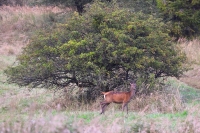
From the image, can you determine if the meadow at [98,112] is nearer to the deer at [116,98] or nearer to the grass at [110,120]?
the grass at [110,120]

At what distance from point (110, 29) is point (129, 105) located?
7.28 feet

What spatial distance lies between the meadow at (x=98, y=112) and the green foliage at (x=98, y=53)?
0.67 m

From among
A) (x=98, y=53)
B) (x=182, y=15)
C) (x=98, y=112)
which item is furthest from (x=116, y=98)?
(x=182, y=15)

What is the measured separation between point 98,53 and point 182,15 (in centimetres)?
1372

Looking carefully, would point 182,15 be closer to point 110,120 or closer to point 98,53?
point 98,53

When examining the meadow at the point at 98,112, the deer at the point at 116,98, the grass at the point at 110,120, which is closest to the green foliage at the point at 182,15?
A: the meadow at the point at 98,112

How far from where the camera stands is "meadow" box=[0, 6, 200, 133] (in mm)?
7254

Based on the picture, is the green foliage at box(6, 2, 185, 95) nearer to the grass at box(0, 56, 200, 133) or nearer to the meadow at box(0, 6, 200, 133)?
the meadow at box(0, 6, 200, 133)

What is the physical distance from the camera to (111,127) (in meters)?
7.43

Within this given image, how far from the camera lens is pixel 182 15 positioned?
974 inches

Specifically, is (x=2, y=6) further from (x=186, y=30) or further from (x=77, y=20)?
(x=77, y=20)

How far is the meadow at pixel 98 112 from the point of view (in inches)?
286

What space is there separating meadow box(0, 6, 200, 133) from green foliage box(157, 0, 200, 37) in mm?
1785

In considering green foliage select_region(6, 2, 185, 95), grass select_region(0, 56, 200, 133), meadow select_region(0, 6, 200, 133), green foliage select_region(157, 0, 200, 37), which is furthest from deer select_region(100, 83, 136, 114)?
green foliage select_region(157, 0, 200, 37)
